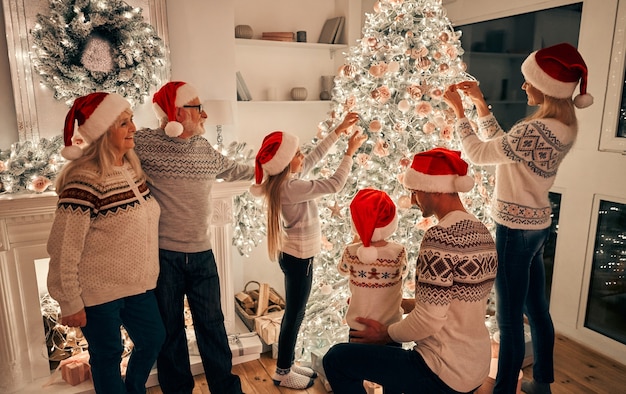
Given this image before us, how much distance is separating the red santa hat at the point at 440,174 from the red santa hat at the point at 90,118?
115cm

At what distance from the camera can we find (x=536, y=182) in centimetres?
201

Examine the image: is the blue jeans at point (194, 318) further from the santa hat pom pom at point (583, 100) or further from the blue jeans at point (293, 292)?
the santa hat pom pom at point (583, 100)

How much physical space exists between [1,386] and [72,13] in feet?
6.73

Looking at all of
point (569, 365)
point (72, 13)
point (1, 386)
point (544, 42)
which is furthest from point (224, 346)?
point (544, 42)

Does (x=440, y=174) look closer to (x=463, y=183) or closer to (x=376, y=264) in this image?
(x=463, y=183)

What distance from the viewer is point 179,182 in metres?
1.99

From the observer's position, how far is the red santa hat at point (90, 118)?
170cm

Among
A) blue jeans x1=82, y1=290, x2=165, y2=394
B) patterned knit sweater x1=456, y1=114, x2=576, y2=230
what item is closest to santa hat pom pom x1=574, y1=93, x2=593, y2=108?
patterned knit sweater x1=456, y1=114, x2=576, y2=230

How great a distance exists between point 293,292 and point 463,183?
1122 mm

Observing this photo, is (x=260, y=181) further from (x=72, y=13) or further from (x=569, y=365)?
(x=569, y=365)

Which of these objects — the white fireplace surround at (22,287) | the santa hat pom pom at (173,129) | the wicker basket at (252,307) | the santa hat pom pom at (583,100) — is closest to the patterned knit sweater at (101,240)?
the santa hat pom pom at (173,129)

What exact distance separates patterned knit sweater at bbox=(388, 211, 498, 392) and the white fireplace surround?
1.51 m

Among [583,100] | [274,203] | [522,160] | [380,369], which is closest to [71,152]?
[274,203]

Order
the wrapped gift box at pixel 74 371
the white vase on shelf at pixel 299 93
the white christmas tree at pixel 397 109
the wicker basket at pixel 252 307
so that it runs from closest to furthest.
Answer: the white christmas tree at pixel 397 109
the wrapped gift box at pixel 74 371
the wicker basket at pixel 252 307
the white vase on shelf at pixel 299 93
